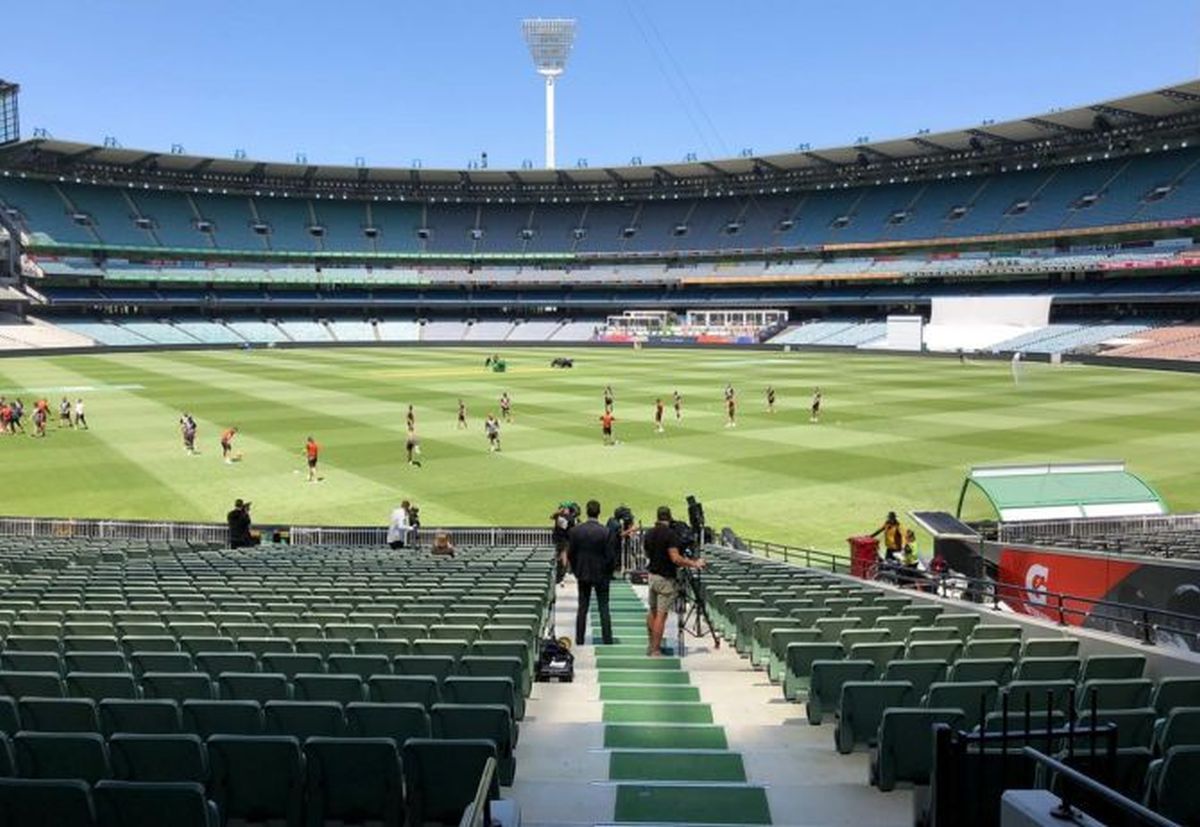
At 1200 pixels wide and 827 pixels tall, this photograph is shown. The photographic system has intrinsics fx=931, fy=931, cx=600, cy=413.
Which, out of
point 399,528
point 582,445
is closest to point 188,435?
point 582,445

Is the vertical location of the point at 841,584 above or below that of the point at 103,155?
below

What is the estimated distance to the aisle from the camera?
5457 millimetres

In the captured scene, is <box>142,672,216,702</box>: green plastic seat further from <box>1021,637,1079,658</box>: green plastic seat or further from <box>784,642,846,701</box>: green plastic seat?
<box>1021,637,1079,658</box>: green plastic seat

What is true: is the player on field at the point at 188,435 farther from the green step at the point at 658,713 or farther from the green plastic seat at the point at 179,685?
the green plastic seat at the point at 179,685

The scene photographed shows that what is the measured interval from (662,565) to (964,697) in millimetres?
4924

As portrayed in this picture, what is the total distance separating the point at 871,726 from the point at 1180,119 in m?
90.8

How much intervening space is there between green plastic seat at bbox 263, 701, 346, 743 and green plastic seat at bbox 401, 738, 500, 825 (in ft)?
2.54

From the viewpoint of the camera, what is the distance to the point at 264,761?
486 cm

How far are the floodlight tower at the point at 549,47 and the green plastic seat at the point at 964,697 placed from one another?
434 feet

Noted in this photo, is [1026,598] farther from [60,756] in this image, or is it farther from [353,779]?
[60,756]

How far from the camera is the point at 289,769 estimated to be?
4.87 metres

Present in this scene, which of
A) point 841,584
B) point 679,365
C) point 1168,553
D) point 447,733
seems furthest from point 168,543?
point 679,365

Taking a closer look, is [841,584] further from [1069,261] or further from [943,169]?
[943,169]

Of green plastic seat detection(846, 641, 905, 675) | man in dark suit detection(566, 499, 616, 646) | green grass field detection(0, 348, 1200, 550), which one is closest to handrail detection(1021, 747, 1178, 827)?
green plastic seat detection(846, 641, 905, 675)
